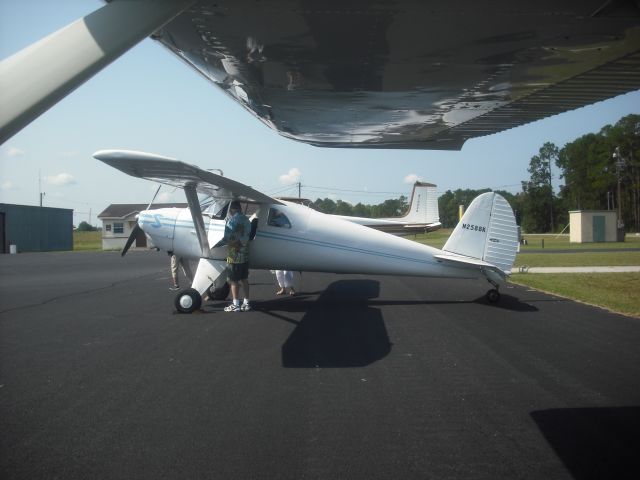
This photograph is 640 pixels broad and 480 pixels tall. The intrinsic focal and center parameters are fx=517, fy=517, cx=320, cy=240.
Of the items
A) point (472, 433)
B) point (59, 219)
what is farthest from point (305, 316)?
point (59, 219)

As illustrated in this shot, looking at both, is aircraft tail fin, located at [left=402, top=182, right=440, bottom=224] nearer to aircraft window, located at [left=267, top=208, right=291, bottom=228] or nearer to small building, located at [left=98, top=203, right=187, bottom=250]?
→ aircraft window, located at [left=267, top=208, right=291, bottom=228]

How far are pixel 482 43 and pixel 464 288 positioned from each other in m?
11.1

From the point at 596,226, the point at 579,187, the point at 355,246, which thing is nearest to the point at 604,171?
the point at 579,187

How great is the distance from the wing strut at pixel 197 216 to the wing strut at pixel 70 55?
23.9 feet

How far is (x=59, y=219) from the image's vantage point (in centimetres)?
5356

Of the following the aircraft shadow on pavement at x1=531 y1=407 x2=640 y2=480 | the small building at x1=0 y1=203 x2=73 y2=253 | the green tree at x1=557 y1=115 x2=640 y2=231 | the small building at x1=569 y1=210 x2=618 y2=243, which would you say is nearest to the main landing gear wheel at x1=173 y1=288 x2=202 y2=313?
the aircraft shadow on pavement at x1=531 y1=407 x2=640 y2=480

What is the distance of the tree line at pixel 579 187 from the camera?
84.4 meters

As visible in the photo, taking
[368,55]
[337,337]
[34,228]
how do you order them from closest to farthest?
[368,55] → [337,337] → [34,228]

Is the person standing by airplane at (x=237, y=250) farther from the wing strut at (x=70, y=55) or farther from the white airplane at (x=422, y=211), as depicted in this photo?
the white airplane at (x=422, y=211)

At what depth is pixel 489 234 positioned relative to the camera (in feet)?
34.6

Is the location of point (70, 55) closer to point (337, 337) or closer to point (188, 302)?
point (337, 337)

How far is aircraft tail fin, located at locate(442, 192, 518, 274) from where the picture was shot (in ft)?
34.1

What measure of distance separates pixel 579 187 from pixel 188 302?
98.7 metres

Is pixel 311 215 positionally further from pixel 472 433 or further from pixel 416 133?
pixel 472 433
